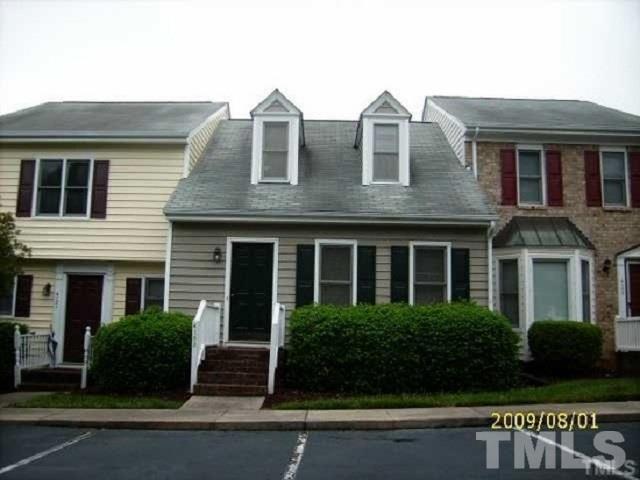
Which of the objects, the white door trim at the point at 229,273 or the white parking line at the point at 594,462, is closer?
the white parking line at the point at 594,462

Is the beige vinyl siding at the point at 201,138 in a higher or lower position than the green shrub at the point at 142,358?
higher

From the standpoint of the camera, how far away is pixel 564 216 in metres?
14.4

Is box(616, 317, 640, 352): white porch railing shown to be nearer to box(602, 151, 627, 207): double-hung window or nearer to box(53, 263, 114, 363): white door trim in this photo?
box(602, 151, 627, 207): double-hung window

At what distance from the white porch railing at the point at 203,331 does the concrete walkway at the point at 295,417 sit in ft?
4.77

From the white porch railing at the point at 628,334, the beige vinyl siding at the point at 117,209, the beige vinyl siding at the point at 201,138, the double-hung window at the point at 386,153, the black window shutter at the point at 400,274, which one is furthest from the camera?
the beige vinyl siding at the point at 201,138

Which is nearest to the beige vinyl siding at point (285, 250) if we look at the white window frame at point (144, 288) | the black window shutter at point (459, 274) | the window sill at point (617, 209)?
the black window shutter at point (459, 274)

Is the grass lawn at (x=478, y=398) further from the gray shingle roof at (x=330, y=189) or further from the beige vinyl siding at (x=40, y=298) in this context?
the beige vinyl siding at (x=40, y=298)

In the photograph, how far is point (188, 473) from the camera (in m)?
6.05

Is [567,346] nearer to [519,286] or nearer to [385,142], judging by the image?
[519,286]

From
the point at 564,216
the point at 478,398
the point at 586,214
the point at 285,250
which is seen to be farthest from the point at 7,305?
the point at 586,214

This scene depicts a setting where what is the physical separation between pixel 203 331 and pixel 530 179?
29.2ft

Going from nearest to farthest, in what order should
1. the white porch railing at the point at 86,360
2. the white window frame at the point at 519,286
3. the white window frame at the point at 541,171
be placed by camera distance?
1. the white porch railing at the point at 86,360
2. the white window frame at the point at 519,286
3. the white window frame at the point at 541,171

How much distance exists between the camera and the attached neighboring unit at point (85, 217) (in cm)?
1368

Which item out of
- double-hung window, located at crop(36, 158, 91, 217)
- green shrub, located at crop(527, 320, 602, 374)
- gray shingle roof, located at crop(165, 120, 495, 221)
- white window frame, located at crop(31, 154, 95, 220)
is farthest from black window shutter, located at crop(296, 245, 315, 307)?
double-hung window, located at crop(36, 158, 91, 217)
